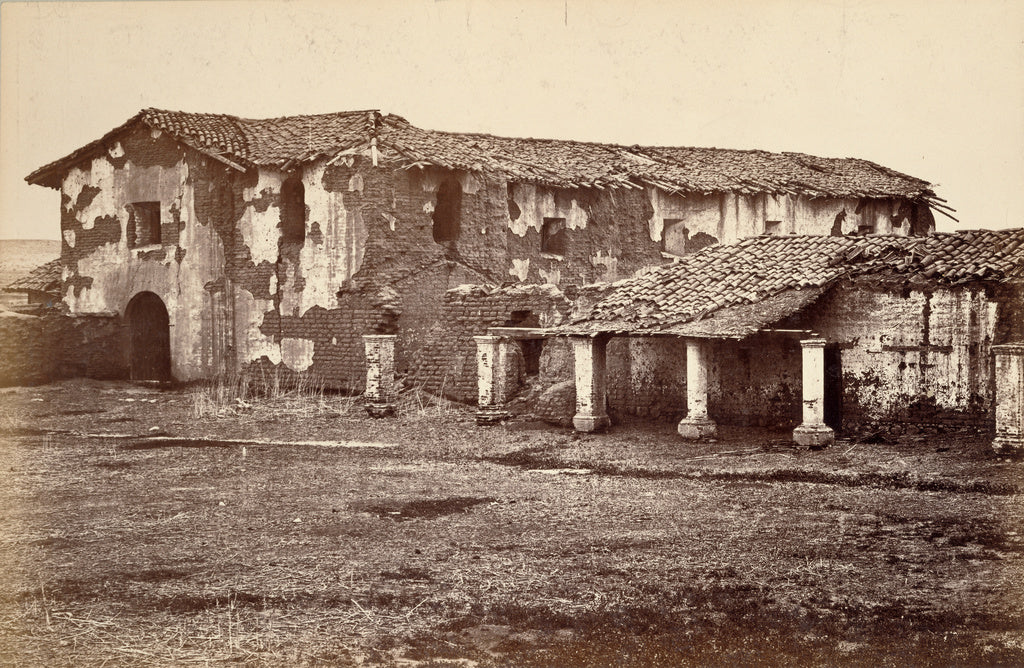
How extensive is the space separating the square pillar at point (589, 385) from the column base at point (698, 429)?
1.57m

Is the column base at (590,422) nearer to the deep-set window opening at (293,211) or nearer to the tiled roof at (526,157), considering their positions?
the tiled roof at (526,157)

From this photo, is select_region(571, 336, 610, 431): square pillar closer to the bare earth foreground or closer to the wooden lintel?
the bare earth foreground

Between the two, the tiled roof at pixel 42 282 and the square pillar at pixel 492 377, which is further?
the tiled roof at pixel 42 282

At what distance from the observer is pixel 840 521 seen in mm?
11703

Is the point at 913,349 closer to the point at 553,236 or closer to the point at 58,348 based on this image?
the point at 553,236

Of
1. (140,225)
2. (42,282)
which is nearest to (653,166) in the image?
(140,225)

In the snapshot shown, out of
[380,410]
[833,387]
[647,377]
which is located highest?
[647,377]

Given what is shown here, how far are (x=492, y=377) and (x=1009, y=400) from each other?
831 centimetres

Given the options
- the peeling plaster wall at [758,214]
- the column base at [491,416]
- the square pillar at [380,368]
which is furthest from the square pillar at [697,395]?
the peeling plaster wall at [758,214]

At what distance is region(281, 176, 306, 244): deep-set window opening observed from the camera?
24.9 metres

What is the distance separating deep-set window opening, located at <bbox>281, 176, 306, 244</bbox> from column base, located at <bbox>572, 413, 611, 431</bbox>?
8.82 metres

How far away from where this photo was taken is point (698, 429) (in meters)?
17.5

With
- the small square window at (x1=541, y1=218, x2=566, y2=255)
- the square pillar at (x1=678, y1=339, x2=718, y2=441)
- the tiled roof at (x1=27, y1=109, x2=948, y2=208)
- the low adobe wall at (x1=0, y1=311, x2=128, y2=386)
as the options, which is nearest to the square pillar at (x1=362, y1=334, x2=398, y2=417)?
the tiled roof at (x1=27, y1=109, x2=948, y2=208)

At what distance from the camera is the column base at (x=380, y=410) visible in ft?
69.5
